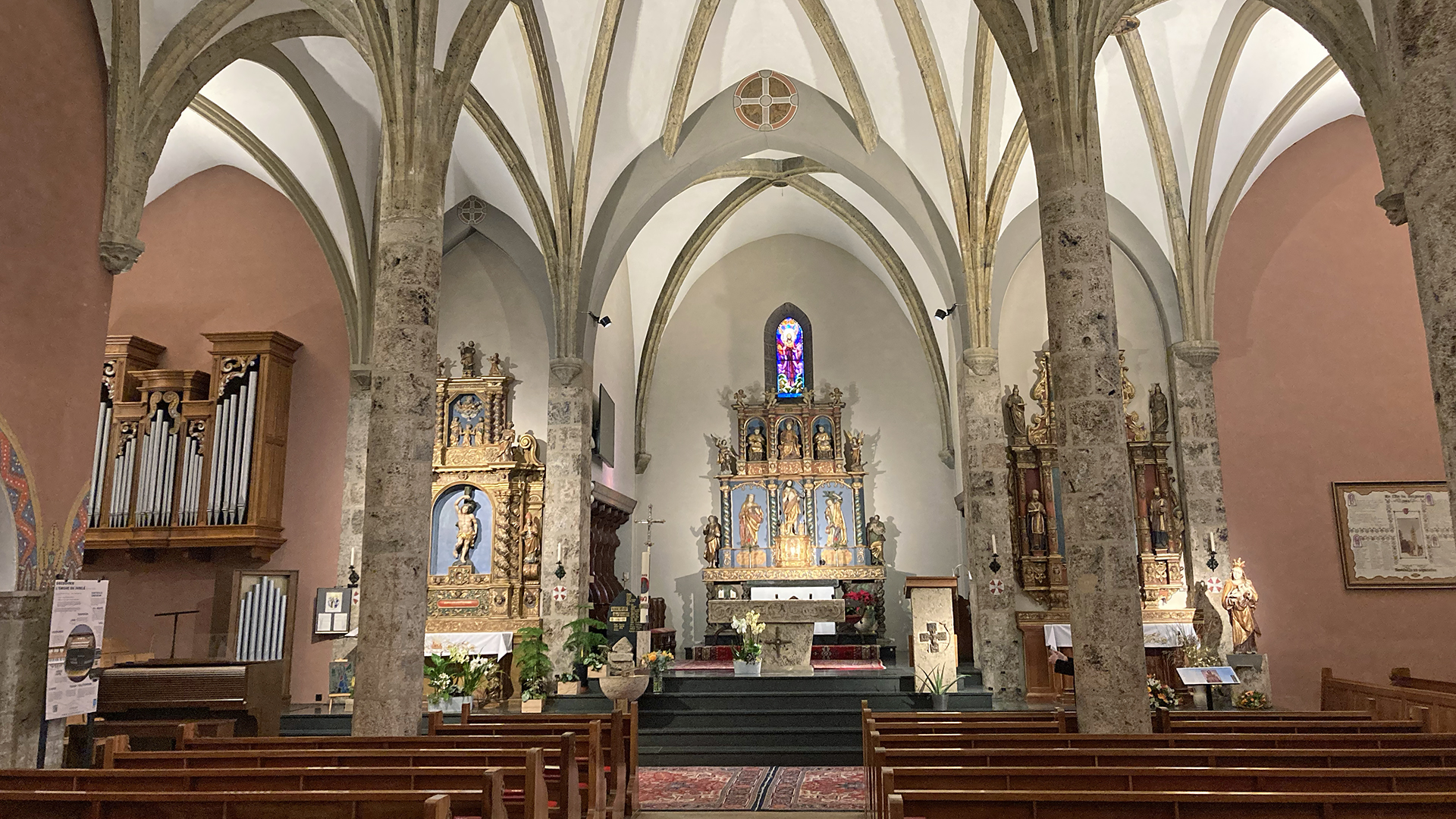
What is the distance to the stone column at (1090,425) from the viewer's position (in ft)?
22.6

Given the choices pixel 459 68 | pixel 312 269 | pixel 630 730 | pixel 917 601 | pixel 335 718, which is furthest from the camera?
pixel 312 269

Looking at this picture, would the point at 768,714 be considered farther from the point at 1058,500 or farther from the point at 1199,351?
the point at 1199,351

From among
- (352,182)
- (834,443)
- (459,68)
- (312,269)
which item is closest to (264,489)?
(312,269)

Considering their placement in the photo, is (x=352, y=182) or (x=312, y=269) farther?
(x=312, y=269)

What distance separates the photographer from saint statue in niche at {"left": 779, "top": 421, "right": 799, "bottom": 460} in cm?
1928

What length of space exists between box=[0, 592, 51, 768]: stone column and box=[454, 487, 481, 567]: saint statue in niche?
7143mm

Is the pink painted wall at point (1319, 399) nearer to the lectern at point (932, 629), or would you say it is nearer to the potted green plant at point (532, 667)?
the lectern at point (932, 629)

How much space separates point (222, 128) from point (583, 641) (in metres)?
8.06

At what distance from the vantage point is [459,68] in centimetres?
895

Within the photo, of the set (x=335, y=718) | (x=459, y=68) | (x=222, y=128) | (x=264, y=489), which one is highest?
(x=222, y=128)

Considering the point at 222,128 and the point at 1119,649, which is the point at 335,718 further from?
the point at 1119,649

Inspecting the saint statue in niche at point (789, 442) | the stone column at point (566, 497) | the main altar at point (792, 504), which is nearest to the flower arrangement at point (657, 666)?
the stone column at point (566, 497)

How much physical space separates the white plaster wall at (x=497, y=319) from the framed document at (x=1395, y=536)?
11336 millimetres

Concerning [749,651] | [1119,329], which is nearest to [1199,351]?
[1119,329]
